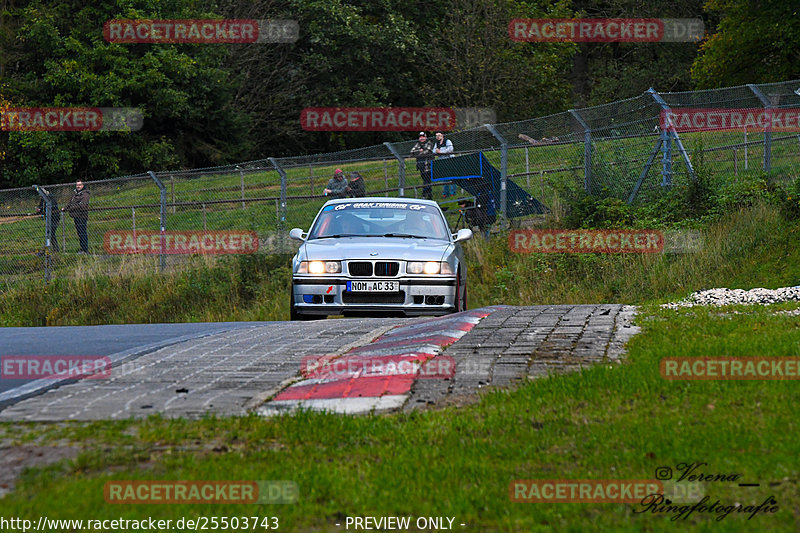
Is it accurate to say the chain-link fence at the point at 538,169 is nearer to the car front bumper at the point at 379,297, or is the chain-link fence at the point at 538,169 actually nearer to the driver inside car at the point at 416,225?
the driver inside car at the point at 416,225

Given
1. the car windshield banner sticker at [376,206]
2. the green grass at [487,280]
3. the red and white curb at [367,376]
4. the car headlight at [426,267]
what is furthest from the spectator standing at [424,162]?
the red and white curb at [367,376]

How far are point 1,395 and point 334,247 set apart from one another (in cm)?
570

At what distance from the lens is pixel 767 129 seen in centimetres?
1798

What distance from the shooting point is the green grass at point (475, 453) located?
13.1ft

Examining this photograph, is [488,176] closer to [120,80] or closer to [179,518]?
[179,518]

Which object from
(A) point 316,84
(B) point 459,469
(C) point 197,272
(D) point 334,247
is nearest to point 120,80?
(A) point 316,84

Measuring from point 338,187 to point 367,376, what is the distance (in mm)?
15876

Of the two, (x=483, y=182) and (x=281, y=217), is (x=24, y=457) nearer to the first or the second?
(x=281, y=217)

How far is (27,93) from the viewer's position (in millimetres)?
41906
